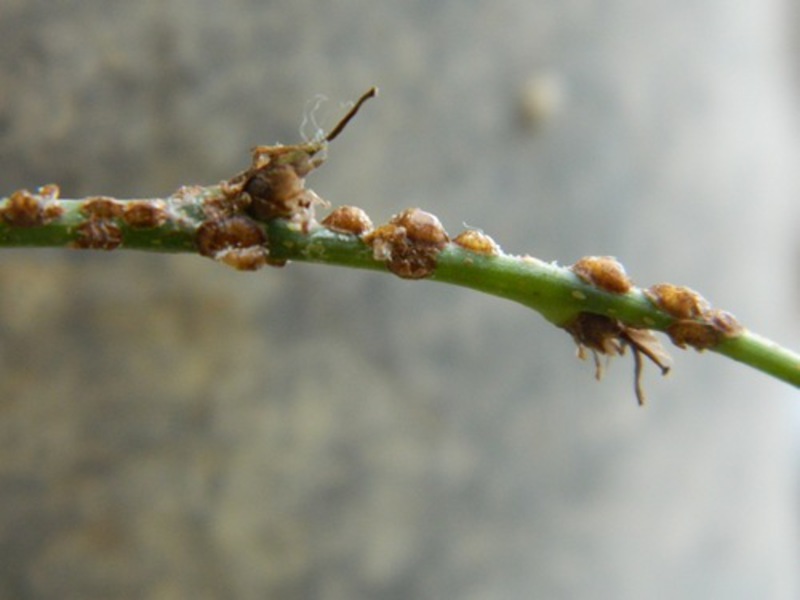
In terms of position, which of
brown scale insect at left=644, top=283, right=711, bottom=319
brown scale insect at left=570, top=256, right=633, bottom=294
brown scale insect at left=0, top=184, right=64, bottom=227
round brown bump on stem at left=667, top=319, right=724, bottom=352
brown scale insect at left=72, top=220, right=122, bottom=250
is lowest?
round brown bump on stem at left=667, top=319, right=724, bottom=352

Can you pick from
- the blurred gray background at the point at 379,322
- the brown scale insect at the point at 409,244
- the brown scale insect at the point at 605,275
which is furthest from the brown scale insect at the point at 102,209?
the blurred gray background at the point at 379,322

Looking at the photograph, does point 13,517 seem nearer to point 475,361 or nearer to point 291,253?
point 475,361

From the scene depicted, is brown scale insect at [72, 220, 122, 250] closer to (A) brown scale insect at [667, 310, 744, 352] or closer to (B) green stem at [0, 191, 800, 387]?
(B) green stem at [0, 191, 800, 387]

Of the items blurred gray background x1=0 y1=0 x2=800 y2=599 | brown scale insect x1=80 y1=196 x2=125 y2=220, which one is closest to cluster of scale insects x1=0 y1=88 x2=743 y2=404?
brown scale insect x1=80 y1=196 x2=125 y2=220

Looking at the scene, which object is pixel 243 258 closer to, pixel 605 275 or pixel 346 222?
pixel 346 222

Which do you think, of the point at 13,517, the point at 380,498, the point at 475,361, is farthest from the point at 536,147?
the point at 13,517

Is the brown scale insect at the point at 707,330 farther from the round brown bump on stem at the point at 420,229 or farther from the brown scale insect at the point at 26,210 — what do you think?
the brown scale insect at the point at 26,210

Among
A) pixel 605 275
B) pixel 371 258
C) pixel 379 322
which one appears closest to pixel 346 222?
Result: pixel 371 258

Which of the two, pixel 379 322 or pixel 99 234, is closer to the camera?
pixel 99 234
